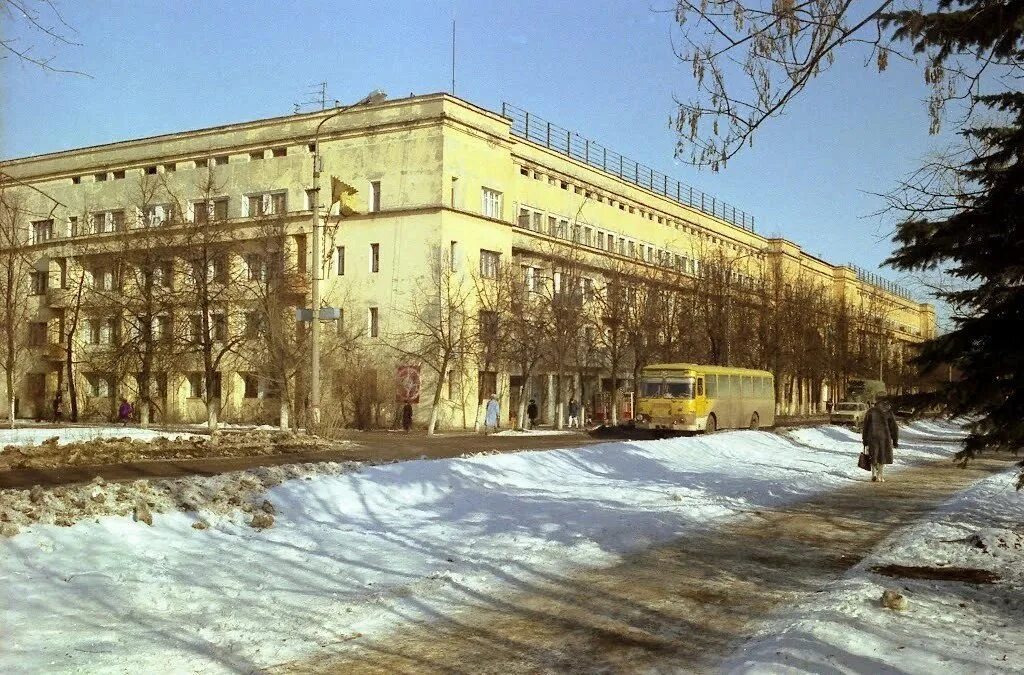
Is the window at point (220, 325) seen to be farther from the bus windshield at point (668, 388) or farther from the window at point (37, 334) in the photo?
the bus windshield at point (668, 388)

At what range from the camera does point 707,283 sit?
5719 cm

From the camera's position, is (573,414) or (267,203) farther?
(267,203)

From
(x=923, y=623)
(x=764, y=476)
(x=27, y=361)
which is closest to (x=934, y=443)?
(x=764, y=476)

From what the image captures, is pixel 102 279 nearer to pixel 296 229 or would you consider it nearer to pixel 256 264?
pixel 296 229

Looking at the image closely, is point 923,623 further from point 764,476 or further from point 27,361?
point 27,361

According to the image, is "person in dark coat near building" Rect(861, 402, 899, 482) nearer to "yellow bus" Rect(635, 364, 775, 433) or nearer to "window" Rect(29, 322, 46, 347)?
"yellow bus" Rect(635, 364, 775, 433)

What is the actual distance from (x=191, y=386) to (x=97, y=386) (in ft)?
23.4

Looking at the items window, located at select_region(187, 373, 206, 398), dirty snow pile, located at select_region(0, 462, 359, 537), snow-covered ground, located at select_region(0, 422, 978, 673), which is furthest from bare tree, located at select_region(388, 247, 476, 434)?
dirty snow pile, located at select_region(0, 462, 359, 537)

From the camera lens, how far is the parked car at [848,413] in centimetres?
5898

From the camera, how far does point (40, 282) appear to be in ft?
212

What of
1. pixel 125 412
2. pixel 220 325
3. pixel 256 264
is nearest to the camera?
pixel 256 264

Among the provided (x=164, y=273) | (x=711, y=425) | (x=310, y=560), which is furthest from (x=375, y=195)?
(x=310, y=560)

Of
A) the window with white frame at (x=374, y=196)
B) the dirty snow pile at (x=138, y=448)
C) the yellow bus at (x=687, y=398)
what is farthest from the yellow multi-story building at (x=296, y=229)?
the dirty snow pile at (x=138, y=448)

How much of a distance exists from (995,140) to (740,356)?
4992 centimetres
